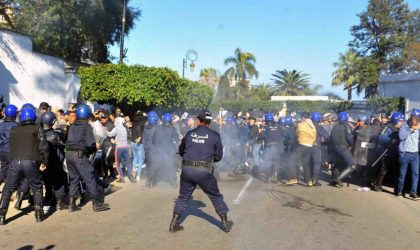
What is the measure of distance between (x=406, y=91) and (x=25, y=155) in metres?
27.0

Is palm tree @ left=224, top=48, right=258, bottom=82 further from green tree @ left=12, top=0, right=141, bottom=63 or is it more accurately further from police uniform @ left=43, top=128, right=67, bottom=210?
police uniform @ left=43, top=128, right=67, bottom=210

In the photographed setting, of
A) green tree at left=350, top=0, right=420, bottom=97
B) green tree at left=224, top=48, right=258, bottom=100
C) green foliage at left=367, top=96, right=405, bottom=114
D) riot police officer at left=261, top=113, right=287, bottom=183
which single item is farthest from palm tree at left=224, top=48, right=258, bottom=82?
riot police officer at left=261, top=113, right=287, bottom=183

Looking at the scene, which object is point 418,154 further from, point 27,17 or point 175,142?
point 27,17

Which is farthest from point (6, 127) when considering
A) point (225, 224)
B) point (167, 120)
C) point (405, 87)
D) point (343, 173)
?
point (405, 87)

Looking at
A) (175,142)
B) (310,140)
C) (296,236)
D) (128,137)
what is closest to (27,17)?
(128,137)

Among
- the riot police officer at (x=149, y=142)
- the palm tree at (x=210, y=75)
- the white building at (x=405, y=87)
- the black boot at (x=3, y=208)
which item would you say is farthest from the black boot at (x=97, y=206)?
the palm tree at (x=210, y=75)

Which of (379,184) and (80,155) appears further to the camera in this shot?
(379,184)

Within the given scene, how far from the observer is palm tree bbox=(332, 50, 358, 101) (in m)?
53.9

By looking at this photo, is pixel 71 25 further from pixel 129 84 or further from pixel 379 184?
pixel 379 184

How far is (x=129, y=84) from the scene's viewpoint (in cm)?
1706

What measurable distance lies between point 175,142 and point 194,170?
463cm

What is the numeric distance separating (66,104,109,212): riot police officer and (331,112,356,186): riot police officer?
5.87 meters

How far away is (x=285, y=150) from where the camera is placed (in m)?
11.7

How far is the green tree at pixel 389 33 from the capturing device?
45312 millimetres
